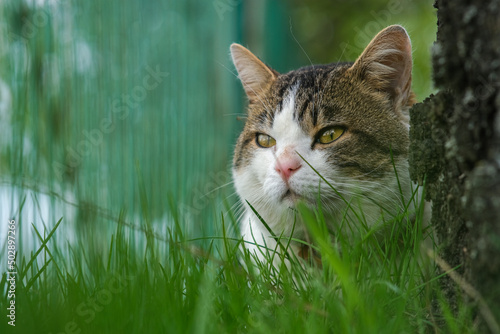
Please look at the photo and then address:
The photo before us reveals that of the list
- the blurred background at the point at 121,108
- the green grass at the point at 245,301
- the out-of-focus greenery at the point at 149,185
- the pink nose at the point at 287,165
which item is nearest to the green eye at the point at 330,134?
the pink nose at the point at 287,165

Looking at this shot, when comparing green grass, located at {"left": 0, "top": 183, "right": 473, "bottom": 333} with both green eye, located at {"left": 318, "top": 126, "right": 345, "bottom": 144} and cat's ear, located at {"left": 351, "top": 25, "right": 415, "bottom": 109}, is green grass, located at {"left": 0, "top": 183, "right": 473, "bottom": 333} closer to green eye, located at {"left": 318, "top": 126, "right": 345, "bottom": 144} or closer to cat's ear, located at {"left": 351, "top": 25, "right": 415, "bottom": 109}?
green eye, located at {"left": 318, "top": 126, "right": 345, "bottom": 144}

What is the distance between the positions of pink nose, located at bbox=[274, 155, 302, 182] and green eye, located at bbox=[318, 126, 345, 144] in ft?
0.71

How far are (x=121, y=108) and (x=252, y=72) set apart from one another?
1.24 metres

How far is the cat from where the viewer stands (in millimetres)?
1970

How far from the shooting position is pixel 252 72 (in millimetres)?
2684

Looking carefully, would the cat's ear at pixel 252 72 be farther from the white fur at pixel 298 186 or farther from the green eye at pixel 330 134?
the green eye at pixel 330 134

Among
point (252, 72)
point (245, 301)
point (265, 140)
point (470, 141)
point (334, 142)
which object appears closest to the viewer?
point (470, 141)

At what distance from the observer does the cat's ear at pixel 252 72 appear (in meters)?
2.62

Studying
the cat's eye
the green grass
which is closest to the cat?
the cat's eye

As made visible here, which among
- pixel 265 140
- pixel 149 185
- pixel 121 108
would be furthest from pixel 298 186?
pixel 121 108

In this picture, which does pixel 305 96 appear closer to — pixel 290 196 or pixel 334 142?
→ pixel 334 142

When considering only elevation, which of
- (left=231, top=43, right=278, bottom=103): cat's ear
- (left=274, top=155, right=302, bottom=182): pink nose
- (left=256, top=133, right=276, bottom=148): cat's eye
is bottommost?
(left=274, top=155, right=302, bottom=182): pink nose

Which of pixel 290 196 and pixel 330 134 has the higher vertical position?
pixel 330 134

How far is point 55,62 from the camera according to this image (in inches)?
117
